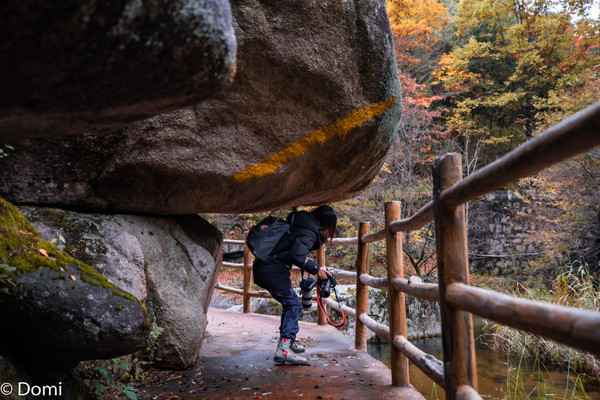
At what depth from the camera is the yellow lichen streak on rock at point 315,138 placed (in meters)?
3.67

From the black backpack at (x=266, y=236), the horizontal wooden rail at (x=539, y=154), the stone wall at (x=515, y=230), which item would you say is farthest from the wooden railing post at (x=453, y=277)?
the stone wall at (x=515, y=230)

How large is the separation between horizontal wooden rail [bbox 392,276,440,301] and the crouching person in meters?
0.80

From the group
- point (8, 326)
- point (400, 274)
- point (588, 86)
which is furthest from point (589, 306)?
point (8, 326)

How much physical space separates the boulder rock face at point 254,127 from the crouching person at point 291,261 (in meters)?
0.53

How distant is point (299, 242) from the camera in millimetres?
4074

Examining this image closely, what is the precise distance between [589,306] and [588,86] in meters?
5.37

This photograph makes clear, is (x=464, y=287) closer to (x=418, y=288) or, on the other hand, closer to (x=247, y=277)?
(x=418, y=288)

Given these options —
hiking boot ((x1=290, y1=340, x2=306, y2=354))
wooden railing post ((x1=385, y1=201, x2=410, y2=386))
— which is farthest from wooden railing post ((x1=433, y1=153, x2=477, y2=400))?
hiking boot ((x1=290, y1=340, x2=306, y2=354))

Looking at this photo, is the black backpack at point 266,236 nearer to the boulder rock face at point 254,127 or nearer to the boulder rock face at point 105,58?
the boulder rock face at point 254,127

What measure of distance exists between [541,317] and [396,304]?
2.28m

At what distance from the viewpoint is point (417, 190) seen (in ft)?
33.2

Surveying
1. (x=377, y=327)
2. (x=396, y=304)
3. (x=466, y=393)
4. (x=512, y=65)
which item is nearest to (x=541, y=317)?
(x=466, y=393)

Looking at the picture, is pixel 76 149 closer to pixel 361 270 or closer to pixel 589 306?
pixel 361 270

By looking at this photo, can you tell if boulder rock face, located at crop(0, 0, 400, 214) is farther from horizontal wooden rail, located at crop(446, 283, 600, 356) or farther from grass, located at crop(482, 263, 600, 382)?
grass, located at crop(482, 263, 600, 382)
